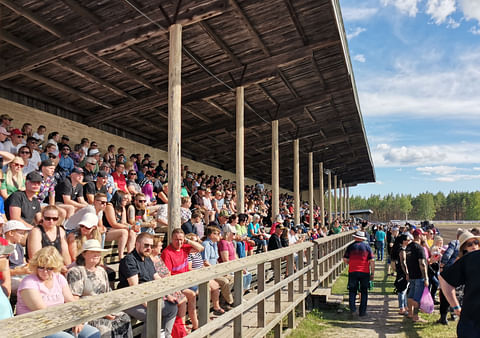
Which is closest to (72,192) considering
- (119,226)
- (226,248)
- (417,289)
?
(119,226)

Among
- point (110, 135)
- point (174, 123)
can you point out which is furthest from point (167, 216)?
point (110, 135)

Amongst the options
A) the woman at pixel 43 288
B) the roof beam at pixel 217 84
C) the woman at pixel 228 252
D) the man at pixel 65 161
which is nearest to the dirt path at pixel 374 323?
the woman at pixel 228 252

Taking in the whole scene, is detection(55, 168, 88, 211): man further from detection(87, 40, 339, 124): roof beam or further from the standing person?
the standing person

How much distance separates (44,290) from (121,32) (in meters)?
6.90

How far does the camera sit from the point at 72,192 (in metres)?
7.31

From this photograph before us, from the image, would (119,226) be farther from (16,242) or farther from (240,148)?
(240,148)

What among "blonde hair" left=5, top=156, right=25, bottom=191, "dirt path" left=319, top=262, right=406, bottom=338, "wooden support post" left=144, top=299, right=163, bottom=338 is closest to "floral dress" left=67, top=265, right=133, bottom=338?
"wooden support post" left=144, top=299, right=163, bottom=338

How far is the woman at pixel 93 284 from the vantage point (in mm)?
4035

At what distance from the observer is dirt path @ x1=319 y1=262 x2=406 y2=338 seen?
8.12m

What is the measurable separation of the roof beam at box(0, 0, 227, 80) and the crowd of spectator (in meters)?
1.87

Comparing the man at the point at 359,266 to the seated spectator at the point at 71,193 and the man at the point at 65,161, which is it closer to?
the seated spectator at the point at 71,193

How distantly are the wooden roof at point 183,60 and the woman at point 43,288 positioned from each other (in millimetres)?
6172

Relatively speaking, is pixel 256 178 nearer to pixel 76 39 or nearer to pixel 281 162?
pixel 281 162

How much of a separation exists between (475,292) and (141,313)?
3147 millimetres
